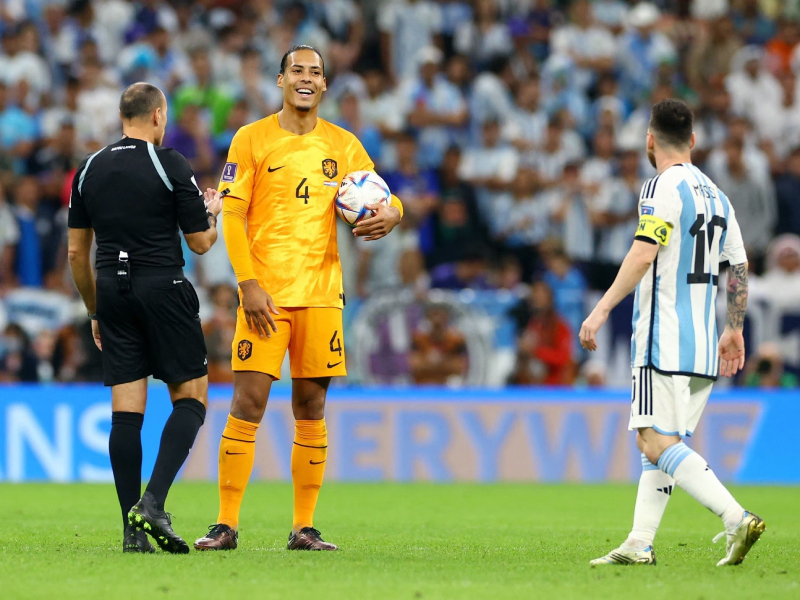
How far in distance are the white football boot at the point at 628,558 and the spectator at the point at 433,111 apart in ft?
36.3

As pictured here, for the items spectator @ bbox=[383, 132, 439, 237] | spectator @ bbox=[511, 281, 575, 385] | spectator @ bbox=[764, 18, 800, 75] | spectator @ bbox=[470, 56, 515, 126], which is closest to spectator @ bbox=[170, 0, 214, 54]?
spectator @ bbox=[383, 132, 439, 237]

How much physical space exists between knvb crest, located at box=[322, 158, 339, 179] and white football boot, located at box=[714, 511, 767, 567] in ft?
9.54

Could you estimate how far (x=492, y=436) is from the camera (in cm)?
1354

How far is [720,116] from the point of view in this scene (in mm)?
17594

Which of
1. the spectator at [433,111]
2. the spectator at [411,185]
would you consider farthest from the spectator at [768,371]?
the spectator at [433,111]

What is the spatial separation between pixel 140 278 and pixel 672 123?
2.87m

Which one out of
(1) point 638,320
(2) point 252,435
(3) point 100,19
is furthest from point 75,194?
(3) point 100,19

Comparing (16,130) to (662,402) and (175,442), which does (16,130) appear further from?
(662,402)

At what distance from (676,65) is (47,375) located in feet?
34.1

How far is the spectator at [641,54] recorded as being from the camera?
1834 cm

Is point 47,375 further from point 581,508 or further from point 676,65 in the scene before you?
point 676,65

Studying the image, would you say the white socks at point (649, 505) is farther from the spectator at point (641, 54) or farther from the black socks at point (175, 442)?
the spectator at point (641, 54)

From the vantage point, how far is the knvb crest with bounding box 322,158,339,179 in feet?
23.5

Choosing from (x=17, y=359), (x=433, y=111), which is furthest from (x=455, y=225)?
(x=17, y=359)
